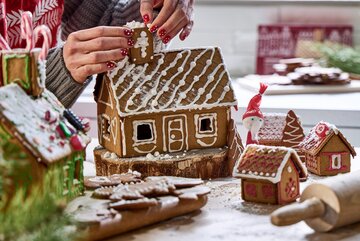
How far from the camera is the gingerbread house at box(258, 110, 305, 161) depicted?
2.04m

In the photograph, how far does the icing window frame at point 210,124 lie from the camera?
6.36 ft

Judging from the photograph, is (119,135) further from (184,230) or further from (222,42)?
(222,42)

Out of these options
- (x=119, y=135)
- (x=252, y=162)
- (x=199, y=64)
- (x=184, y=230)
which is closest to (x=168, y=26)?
(x=199, y=64)

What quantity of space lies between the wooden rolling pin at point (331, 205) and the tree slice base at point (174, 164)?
1.30ft

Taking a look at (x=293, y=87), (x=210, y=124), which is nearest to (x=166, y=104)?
(x=210, y=124)

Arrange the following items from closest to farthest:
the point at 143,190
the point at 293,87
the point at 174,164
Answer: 1. the point at 143,190
2. the point at 174,164
3. the point at 293,87

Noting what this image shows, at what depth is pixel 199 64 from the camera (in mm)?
1981

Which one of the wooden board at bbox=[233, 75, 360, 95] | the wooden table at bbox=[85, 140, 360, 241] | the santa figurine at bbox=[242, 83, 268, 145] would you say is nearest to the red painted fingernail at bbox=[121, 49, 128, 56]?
the santa figurine at bbox=[242, 83, 268, 145]

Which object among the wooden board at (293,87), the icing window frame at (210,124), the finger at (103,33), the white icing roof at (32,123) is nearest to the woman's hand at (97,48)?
the finger at (103,33)

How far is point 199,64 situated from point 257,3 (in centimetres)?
184

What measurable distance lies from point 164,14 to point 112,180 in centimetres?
51

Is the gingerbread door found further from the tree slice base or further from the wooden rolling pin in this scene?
the wooden rolling pin

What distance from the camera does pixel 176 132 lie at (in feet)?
6.30

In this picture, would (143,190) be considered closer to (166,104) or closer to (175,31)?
(166,104)
